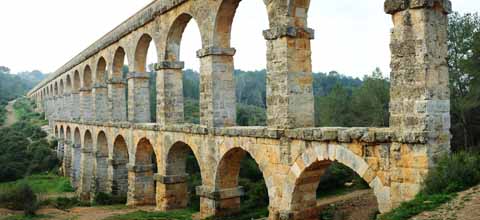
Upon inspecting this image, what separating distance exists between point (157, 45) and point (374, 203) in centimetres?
993

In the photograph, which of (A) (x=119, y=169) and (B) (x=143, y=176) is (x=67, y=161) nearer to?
(A) (x=119, y=169)

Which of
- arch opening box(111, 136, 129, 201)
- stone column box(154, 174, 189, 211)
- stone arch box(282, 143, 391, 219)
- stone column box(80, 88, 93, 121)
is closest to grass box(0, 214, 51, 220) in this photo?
arch opening box(111, 136, 129, 201)

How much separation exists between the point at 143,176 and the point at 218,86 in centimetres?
615

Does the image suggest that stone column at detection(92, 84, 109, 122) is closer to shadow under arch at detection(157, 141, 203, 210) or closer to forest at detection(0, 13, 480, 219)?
forest at detection(0, 13, 480, 219)

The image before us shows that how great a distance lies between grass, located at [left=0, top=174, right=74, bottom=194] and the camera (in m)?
23.2

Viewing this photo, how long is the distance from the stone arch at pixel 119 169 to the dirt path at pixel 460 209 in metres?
14.0

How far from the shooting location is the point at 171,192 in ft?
43.8

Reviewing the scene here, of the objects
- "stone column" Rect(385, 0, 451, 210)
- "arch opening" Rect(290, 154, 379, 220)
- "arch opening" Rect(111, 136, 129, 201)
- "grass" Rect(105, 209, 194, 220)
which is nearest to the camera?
"stone column" Rect(385, 0, 451, 210)

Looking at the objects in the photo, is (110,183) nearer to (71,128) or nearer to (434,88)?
(71,128)

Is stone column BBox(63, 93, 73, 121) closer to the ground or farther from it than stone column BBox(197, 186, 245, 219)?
farther from it

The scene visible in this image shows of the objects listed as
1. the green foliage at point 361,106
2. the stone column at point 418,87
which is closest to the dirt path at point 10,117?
the green foliage at point 361,106

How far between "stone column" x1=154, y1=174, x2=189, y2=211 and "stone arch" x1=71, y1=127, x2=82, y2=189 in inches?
484

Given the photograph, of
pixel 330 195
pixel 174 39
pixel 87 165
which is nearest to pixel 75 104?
pixel 87 165

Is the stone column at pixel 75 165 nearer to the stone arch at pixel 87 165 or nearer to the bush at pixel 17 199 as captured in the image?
the stone arch at pixel 87 165
